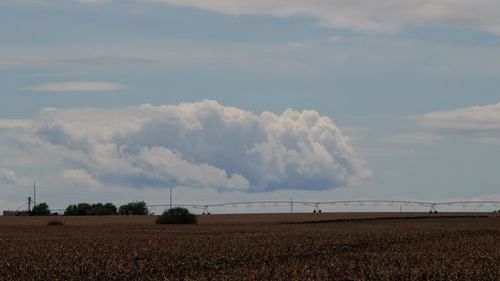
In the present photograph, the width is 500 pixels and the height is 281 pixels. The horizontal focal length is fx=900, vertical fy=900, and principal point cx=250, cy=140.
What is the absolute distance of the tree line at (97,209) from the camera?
602ft

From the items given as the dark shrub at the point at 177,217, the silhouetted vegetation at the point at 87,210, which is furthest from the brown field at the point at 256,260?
the silhouetted vegetation at the point at 87,210

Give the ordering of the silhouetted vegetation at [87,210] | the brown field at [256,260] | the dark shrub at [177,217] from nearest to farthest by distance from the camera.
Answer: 1. the brown field at [256,260]
2. the dark shrub at [177,217]
3. the silhouetted vegetation at [87,210]

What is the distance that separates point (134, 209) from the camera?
19412 cm

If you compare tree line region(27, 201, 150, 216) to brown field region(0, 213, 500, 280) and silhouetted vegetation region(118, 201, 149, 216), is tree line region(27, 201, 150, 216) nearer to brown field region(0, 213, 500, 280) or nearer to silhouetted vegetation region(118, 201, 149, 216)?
silhouetted vegetation region(118, 201, 149, 216)

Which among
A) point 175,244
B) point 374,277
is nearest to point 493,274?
point 374,277

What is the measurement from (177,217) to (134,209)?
89006mm

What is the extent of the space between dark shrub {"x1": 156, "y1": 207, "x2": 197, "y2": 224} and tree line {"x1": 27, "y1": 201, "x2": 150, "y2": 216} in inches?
3110

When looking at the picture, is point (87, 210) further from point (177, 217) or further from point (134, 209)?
point (177, 217)

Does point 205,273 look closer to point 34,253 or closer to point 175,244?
point 34,253

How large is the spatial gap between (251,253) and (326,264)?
7.70 metres

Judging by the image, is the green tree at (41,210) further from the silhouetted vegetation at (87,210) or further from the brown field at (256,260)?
the brown field at (256,260)

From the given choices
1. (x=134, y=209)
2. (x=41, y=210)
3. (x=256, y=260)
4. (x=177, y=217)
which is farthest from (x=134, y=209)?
(x=256, y=260)

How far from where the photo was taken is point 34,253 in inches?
1690

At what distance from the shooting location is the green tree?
7397 inches
